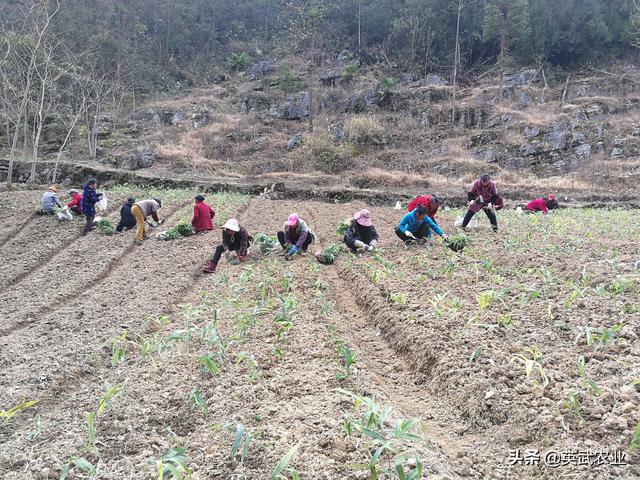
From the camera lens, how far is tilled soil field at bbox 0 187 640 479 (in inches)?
96.4

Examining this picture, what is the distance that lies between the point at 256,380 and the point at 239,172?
2517cm

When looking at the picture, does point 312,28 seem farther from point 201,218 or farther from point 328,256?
point 328,256

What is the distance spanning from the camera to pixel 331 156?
90.9 feet

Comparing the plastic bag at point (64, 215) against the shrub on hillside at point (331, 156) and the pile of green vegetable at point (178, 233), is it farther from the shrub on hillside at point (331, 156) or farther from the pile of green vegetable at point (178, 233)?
the shrub on hillside at point (331, 156)

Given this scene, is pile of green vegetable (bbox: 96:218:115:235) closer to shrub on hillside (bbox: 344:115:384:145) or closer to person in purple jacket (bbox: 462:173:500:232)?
person in purple jacket (bbox: 462:173:500:232)

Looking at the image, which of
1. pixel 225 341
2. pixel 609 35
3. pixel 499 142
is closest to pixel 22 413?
pixel 225 341

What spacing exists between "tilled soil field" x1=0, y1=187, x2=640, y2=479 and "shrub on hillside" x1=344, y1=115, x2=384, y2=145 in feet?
78.9

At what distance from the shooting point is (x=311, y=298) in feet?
19.0

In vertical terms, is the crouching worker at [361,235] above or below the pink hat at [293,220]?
below

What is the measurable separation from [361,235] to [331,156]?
19865 millimetres

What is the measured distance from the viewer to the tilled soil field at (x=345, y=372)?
2.45 meters

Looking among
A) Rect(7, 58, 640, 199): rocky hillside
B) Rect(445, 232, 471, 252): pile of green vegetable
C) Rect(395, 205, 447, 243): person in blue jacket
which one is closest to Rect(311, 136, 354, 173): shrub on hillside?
Rect(7, 58, 640, 199): rocky hillside

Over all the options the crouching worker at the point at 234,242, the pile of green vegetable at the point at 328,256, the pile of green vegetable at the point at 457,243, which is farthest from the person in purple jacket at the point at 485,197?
the crouching worker at the point at 234,242

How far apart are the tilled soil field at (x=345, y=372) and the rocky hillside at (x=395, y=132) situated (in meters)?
17.9
